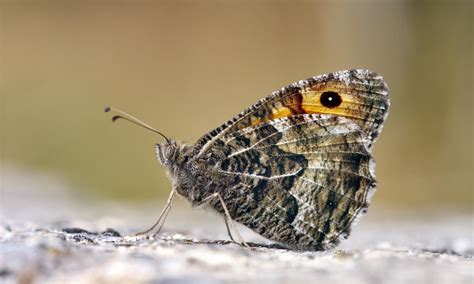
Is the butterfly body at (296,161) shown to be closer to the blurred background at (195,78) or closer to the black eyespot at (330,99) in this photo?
the black eyespot at (330,99)

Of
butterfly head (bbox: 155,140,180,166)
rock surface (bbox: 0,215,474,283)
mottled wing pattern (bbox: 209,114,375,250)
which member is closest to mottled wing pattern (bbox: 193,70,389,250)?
mottled wing pattern (bbox: 209,114,375,250)

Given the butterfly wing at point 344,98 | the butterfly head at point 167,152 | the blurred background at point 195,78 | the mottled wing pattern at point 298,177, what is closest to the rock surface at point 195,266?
the mottled wing pattern at point 298,177

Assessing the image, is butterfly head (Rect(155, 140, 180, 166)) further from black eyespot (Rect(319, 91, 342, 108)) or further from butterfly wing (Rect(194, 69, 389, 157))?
black eyespot (Rect(319, 91, 342, 108))

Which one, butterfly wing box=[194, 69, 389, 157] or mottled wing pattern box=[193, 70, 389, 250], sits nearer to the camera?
mottled wing pattern box=[193, 70, 389, 250]

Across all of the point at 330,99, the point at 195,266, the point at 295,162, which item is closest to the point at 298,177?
the point at 295,162

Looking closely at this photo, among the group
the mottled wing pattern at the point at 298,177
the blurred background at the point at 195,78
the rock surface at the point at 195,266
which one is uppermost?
the blurred background at the point at 195,78

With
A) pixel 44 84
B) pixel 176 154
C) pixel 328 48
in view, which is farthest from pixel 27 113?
pixel 176 154
